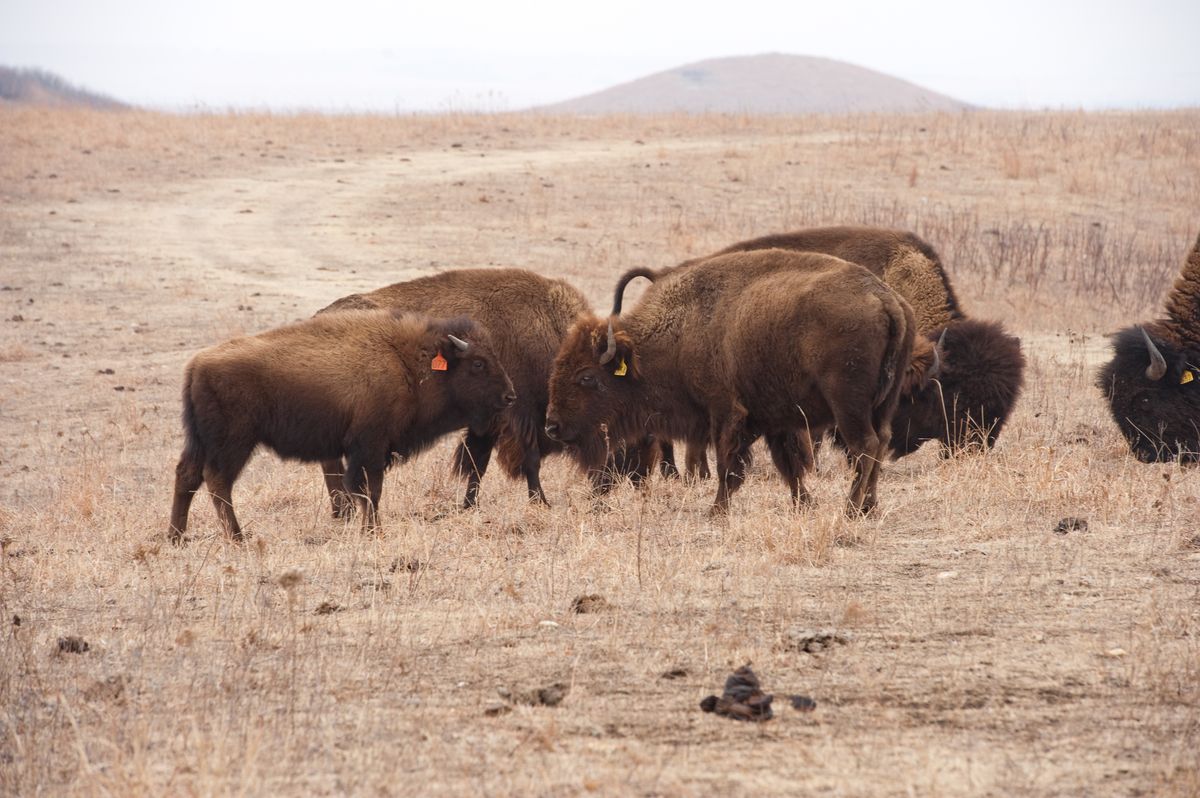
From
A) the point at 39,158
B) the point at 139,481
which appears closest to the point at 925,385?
the point at 139,481

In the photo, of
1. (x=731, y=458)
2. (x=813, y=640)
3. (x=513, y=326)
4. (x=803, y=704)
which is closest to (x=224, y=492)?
(x=513, y=326)

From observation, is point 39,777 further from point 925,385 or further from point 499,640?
point 925,385

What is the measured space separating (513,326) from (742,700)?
17.0 feet

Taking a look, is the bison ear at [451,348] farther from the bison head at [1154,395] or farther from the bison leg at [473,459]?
the bison head at [1154,395]

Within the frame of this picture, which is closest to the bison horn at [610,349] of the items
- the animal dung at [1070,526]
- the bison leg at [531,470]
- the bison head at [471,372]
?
the bison head at [471,372]

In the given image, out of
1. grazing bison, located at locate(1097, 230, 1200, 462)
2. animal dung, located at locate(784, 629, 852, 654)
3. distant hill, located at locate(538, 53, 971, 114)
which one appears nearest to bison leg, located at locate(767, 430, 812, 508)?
animal dung, located at locate(784, 629, 852, 654)

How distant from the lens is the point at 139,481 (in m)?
9.53

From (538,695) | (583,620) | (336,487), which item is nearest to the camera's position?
(538,695)

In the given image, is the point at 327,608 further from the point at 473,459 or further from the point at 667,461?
the point at 667,461

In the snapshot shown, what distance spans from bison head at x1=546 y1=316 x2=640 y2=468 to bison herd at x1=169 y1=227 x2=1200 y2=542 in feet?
0.04

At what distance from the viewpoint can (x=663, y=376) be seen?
7.99 m

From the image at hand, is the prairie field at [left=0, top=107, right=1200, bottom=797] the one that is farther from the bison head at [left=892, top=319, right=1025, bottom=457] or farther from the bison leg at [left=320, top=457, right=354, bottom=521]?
the bison head at [left=892, top=319, right=1025, bottom=457]

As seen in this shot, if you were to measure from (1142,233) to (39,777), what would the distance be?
20.6 m

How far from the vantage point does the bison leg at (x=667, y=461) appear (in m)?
9.17
